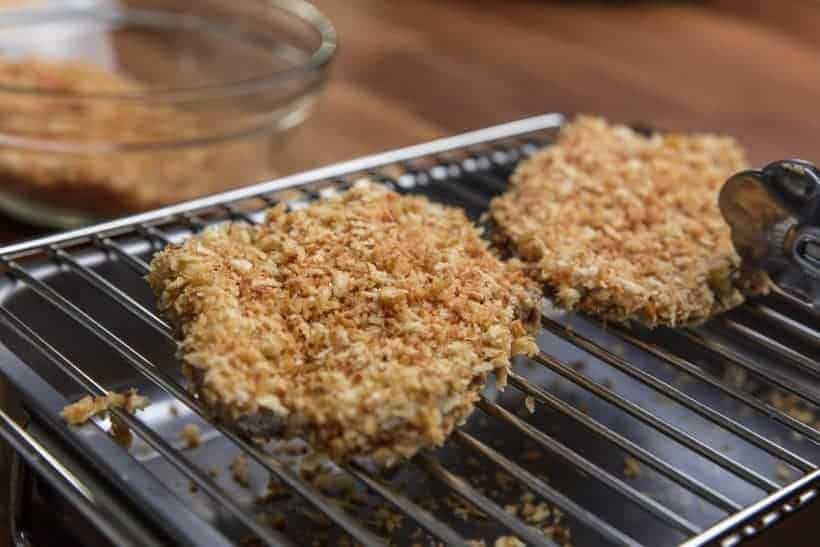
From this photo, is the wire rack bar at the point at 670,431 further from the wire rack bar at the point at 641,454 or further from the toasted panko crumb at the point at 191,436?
the toasted panko crumb at the point at 191,436

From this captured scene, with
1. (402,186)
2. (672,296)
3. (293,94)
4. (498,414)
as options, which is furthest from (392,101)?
(498,414)

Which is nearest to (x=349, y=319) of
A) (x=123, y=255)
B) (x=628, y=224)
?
(x=123, y=255)

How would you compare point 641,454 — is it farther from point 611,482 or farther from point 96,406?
point 96,406

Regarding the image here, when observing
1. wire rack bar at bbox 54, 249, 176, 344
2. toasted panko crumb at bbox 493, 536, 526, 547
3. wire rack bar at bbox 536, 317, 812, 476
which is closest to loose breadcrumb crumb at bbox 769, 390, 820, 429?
wire rack bar at bbox 536, 317, 812, 476

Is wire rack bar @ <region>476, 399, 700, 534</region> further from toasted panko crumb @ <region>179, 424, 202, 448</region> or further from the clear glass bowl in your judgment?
the clear glass bowl

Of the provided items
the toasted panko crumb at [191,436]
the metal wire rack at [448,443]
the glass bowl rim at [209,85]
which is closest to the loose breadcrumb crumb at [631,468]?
the metal wire rack at [448,443]

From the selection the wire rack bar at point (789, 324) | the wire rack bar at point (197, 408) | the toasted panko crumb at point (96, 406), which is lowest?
the toasted panko crumb at point (96, 406)
